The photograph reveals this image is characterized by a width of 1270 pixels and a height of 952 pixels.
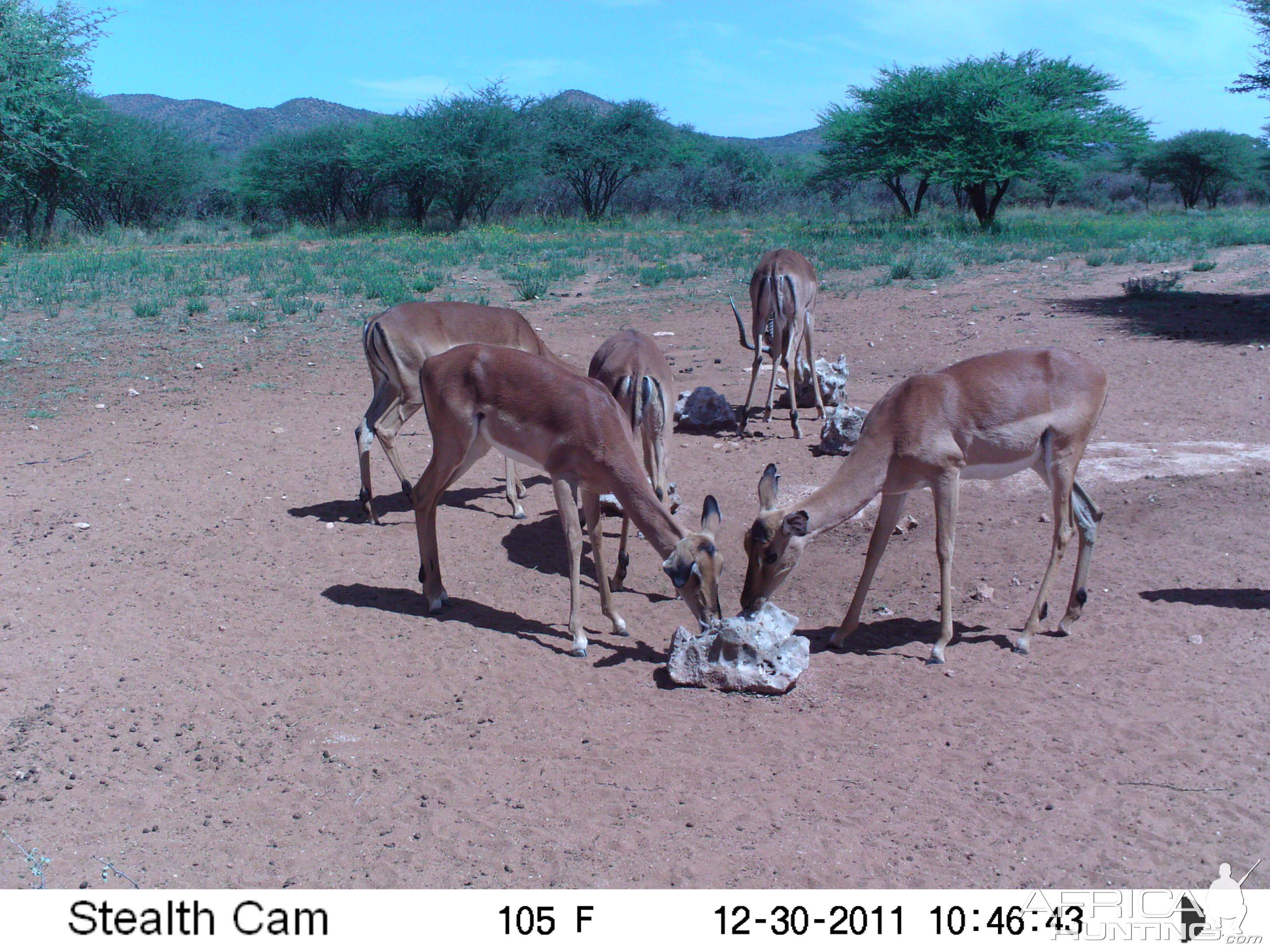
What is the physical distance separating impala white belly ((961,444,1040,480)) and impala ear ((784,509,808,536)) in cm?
123

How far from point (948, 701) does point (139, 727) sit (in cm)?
442

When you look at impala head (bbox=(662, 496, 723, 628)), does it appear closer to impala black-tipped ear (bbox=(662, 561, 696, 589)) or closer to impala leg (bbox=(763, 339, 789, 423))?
impala black-tipped ear (bbox=(662, 561, 696, 589))

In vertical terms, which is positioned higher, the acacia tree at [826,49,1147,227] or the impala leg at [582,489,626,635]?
the acacia tree at [826,49,1147,227]

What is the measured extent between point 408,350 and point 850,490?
4.91m

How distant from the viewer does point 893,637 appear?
6.40 metres

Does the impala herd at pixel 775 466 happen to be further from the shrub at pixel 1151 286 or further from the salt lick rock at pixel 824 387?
the shrub at pixel 1151 286

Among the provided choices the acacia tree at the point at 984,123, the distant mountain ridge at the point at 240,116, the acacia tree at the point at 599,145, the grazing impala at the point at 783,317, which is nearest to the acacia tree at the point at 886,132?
the acacia tree at the point at 984,123

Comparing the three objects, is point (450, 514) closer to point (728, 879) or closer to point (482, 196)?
point (728, 879)

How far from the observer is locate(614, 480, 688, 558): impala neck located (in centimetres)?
578

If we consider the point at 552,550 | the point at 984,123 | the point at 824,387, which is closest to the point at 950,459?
the point at 552,550

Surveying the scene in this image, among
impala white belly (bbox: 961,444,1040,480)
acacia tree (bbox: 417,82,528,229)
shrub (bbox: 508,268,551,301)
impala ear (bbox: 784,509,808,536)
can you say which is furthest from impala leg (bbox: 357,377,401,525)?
acacia tree (bbox: 417,82,528,229)

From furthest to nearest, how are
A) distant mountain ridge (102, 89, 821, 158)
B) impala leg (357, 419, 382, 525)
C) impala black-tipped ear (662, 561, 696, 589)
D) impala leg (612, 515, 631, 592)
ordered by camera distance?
distant mountain ridge (102, 89, 821, 158) → impala leg (357, 419, 382, 525) → impala leg (612, 515, 631, 592) → impala black-tipped ear (662, 561, 696, 589)

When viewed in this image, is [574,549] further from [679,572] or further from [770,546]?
[770,546]

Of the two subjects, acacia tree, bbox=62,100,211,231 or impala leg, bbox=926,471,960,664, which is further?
acacia tree, bbox=62,100,211,231
